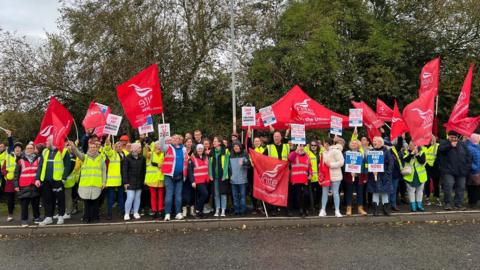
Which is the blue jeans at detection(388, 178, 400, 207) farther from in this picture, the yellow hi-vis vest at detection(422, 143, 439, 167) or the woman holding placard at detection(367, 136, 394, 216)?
the yellow hi-vis vest at detection(422, 143, 439, 167)

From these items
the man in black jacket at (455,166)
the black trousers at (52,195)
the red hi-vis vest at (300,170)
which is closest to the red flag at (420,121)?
the man in black jacket at (455,166)

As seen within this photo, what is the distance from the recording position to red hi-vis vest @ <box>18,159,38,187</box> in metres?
8.70

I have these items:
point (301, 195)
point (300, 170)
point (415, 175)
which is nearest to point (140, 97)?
point (300, 170)

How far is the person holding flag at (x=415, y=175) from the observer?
9.34 metres

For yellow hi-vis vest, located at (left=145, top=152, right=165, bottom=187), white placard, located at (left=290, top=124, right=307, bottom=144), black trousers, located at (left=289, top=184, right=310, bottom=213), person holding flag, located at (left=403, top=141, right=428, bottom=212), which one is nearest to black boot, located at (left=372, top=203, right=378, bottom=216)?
person holding flag, located at (left=403, top=141, right=428, bottom=212)

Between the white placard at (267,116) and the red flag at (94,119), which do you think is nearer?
the white placard at (267,116)

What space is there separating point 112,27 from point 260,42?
663cm

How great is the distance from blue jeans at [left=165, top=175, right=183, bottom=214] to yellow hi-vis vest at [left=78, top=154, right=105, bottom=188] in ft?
4.83

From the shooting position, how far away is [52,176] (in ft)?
28.5

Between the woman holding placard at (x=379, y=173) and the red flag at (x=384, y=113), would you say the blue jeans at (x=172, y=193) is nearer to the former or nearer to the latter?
the woman holding placard at (x=379, y=173)

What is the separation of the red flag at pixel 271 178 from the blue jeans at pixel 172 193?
1808mm

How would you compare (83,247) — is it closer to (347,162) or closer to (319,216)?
(319,216)

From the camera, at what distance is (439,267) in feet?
18.4

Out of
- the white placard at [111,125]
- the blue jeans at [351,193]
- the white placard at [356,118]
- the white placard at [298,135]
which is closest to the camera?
the white placard at [298,135]
